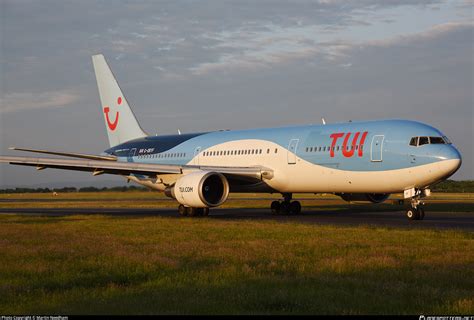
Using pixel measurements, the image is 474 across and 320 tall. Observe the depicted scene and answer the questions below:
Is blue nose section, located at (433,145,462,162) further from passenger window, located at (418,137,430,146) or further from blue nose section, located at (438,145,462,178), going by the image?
passenger window, located at (418,137,430,146)

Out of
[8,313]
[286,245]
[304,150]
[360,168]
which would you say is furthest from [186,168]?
[8,313]

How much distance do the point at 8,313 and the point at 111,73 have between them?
3143cm

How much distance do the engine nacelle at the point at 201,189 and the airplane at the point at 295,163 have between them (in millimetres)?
38

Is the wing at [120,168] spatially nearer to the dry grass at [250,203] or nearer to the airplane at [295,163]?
the airplane at [295,163]

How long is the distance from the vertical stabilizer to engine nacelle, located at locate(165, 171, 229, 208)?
11.4 metres

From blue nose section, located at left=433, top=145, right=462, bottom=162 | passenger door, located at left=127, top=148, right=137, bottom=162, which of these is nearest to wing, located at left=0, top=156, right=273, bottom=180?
passenger door, located at left=127, top=148, right=137, bottom=162

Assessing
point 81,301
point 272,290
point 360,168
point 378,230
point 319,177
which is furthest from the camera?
point 319,177

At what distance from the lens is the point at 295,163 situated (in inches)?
1008

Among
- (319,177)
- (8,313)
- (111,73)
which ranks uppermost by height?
(111,73)

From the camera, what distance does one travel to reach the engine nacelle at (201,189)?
2434cm

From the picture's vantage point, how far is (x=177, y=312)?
6965 millimetres

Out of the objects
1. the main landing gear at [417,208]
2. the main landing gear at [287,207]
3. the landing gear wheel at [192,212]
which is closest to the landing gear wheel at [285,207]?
the main landing gear at [287,207]

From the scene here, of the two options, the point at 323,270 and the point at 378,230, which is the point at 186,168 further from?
the point at 323,270

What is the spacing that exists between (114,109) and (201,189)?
1469 cm
